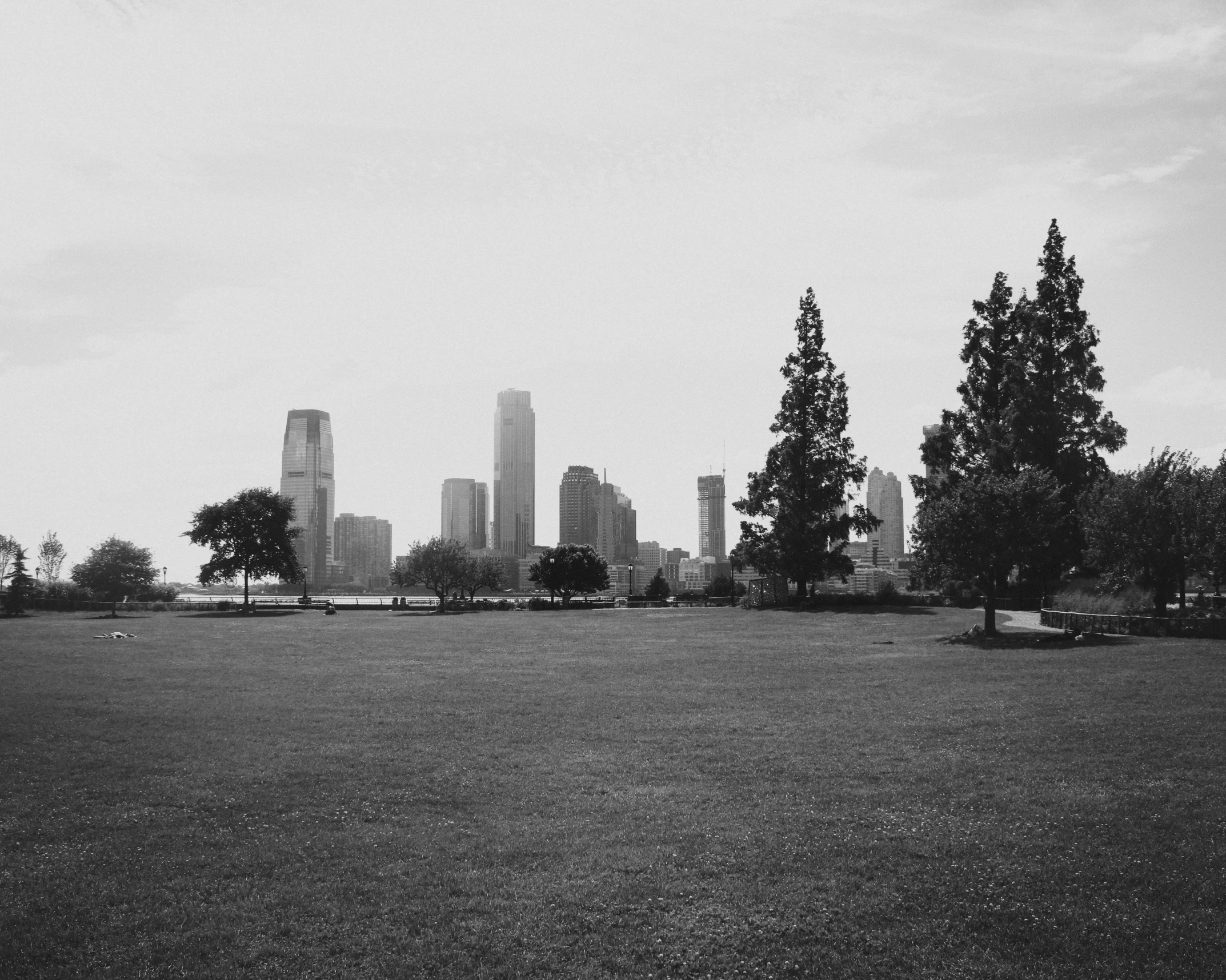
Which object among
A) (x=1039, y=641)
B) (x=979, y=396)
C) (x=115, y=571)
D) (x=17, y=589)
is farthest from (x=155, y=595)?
(x=1039, y=641)

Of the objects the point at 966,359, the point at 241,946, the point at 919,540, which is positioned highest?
the point at 966,359

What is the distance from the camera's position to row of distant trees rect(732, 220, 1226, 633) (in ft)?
120

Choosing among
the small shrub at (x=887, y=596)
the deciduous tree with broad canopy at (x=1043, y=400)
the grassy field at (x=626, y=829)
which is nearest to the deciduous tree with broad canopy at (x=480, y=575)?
the small shrub at (x=887, y=596)

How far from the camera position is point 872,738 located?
57.3ft

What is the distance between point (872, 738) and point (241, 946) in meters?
12.1

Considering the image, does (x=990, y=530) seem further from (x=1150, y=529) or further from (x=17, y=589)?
(x=17, y=589)

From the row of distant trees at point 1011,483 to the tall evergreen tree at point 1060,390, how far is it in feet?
0.25

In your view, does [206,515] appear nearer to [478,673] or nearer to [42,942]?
[478,673]

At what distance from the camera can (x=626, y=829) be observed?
40.8 feet

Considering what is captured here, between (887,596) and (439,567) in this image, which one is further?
(439,567)

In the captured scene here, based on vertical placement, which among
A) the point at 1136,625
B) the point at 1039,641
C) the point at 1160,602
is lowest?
the point at 1039,641

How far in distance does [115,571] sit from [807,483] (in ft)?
231

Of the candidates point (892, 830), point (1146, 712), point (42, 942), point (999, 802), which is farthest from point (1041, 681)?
point (42, 942)

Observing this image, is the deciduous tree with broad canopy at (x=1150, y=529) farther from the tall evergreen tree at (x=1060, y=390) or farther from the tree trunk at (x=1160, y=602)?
the tall evergreen tree at (x=1060, y=390)
